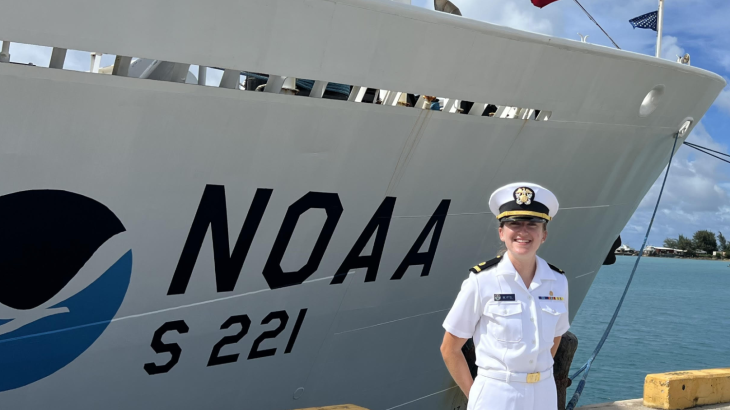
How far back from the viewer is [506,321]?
244 cm

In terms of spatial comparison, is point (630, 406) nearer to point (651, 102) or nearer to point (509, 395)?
point (651, 102)

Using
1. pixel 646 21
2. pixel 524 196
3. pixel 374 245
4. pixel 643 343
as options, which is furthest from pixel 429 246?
pixel 643 343

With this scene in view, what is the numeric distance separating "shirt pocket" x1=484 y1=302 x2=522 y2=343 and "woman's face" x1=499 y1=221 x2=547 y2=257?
20 centimetres

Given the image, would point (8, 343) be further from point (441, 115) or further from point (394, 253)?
point (441, 115)

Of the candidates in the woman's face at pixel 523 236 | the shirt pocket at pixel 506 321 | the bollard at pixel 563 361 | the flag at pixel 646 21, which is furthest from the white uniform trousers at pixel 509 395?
the flag at pixel 646 21

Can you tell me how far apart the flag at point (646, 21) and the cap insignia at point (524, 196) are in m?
4.99

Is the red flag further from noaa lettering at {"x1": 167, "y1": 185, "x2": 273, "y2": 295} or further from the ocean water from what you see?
the ocean water

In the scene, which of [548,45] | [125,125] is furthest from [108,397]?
[548,45]

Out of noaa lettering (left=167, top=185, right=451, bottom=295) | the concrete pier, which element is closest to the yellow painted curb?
the concrete pier

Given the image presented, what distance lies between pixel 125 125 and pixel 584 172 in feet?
12.9

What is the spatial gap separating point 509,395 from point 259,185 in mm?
1898

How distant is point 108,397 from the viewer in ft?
11.8

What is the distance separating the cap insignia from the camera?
255cm

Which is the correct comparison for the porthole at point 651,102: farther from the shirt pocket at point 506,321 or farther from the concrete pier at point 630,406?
the shirt pocket at point 506,321
